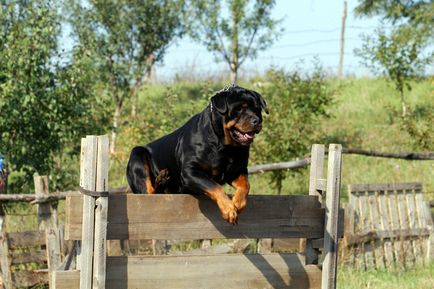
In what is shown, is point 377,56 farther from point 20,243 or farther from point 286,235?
point 286,235

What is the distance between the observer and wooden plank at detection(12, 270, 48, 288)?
8.19 meters

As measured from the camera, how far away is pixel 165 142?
577cm

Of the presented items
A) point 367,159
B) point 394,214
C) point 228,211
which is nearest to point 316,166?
point 228,211

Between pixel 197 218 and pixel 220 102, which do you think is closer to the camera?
pixel 197 218

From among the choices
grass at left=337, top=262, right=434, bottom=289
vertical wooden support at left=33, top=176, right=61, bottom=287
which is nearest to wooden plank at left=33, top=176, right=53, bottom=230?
vertical wooden support at left=33, top=176, right=61, bottom=287

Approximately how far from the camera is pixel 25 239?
835cm

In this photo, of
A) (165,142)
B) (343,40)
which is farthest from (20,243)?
(343,40)

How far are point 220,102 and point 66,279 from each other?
1484 mm

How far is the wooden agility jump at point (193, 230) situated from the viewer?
175 inches

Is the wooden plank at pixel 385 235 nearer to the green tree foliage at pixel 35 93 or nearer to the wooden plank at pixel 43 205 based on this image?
the wooden plank at pixel 43 205

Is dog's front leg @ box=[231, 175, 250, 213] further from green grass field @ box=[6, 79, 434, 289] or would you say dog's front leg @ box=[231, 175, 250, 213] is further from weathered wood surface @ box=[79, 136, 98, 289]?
green grass field @ box=[6, 79, 434, 289]

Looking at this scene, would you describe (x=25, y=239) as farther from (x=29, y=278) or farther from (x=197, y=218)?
(x=197, y=218)

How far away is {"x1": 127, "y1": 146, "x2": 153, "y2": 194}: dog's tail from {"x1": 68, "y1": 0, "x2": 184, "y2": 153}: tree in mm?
18768

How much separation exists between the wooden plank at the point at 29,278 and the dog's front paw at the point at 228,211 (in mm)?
4191
